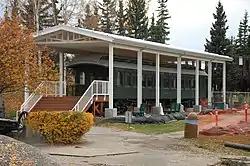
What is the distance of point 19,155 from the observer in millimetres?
7453

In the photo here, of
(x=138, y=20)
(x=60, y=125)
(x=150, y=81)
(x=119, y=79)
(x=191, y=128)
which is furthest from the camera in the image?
(x=138, y=20)

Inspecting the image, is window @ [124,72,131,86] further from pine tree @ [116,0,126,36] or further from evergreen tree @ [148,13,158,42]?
evergreen tree @ [148,13,158,42]

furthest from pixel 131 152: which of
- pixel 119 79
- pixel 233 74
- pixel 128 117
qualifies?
pixel 233 74

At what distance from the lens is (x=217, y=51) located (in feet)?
220

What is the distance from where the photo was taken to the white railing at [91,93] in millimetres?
29000

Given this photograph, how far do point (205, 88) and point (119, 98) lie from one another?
15.3 metres

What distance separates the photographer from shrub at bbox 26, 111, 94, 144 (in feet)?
A: 52.6

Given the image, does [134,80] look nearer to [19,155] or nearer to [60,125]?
[60,125]

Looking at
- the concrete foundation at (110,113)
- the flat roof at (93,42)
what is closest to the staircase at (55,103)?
the concrete foundation at (110,113)

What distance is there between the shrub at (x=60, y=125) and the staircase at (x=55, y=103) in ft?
44.4

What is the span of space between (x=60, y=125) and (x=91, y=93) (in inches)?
540

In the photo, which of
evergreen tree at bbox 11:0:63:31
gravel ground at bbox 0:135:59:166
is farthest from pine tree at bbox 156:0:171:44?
gravel ground at bbox 0:135:59:166

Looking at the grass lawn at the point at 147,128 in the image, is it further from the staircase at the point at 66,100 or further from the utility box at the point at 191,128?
the staircase at the point at 66,100

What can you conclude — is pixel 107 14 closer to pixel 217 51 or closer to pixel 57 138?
pixel 217 51
